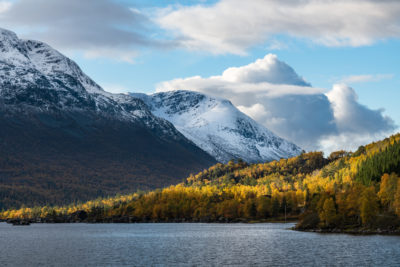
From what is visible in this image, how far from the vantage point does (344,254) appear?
133 metres

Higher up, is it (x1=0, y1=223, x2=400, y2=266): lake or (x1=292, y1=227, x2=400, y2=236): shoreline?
(x1=292, y1=227, x2=400, y2=236): shoreline

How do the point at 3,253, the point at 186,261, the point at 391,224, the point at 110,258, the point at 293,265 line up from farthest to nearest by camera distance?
the point at 391,224
the point at 3,253
the point at 110,258
the point at 186,261
the point at 293,265

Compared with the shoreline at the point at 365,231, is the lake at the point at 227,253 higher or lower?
lower

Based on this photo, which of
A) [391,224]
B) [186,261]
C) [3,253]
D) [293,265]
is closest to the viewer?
[293,265]

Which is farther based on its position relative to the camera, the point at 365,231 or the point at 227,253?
the point at 365,231

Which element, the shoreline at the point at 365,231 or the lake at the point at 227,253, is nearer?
the lake at the point at 227,253

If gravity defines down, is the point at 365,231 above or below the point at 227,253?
above

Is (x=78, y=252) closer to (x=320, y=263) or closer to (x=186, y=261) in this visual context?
(x=186, y=261)

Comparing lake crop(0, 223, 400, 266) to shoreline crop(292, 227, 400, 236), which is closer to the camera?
lake crop(0, 223, 400, 266)

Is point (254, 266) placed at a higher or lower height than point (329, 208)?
lower

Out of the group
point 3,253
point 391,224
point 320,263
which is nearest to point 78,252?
point 3,253

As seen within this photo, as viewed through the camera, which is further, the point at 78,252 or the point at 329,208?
the point at 329,208

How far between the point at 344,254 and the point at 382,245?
55.9ft

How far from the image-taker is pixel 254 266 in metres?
121
